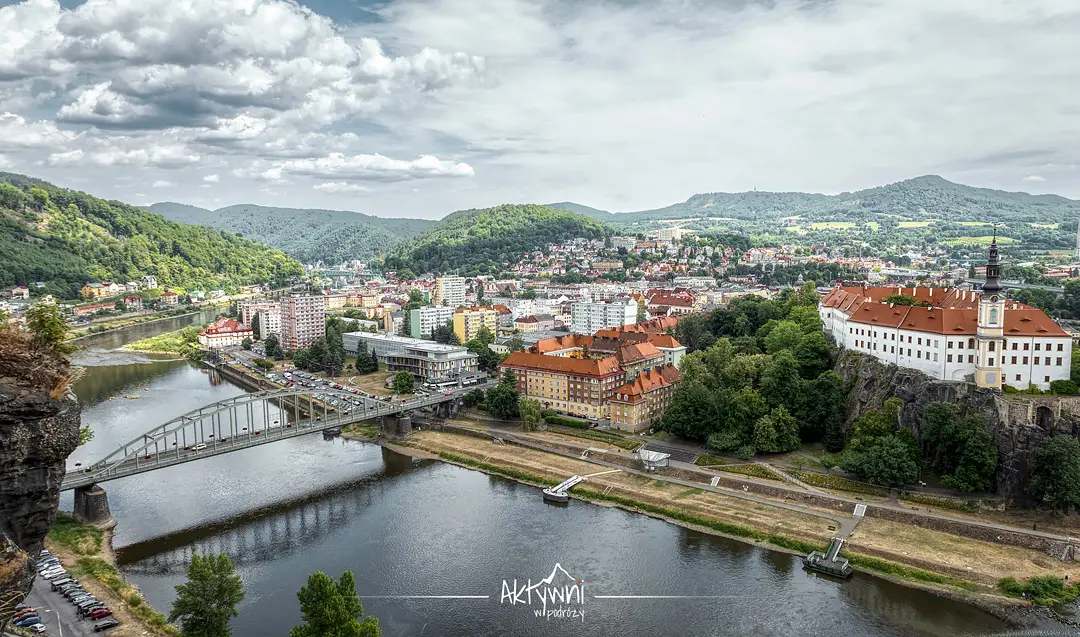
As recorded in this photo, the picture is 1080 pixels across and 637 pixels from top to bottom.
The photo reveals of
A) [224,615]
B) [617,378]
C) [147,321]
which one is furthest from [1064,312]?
Answer: [147,321]

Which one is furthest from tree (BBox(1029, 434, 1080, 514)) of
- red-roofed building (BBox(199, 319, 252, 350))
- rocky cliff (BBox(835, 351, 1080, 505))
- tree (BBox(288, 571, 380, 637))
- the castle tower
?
red-roofed building (BBox(199, 319, 252, 350))

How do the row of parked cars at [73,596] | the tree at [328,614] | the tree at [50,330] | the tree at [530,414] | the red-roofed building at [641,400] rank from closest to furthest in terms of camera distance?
the tree at [50,330] → the tree at [328,614] → the row of parked cars at [73,596] → the red-roofed building at [641,400] → the tree at [530,414]

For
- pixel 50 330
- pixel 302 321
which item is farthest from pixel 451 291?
pixel 50 330

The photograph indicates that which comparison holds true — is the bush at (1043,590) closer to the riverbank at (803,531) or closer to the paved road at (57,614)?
the riverbank at (803,531)

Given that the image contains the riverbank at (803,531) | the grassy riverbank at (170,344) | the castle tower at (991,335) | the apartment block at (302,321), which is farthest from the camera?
the grassy riverbank at (170,344)

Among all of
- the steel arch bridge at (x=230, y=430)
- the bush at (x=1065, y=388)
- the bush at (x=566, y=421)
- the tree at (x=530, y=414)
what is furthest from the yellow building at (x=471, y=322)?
the bush at (x=1065, y=388)

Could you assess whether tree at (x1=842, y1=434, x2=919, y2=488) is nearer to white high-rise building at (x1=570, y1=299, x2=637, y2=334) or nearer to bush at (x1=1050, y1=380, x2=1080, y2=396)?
bush at (x1=1050, y1=380, x2=1080, y2=396)
